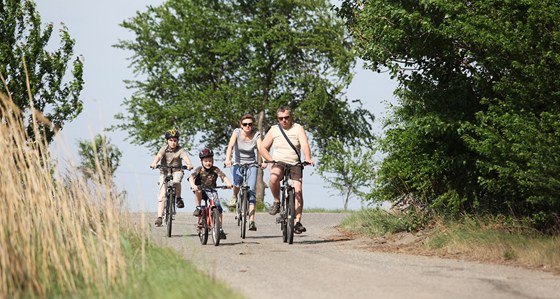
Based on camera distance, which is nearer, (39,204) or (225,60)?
(39,204)

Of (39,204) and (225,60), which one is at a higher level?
(225,60)

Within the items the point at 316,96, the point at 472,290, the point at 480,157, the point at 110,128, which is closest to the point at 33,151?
the point at 472,290

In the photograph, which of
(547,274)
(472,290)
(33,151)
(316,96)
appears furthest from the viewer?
(316,96)

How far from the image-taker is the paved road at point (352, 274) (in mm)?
8844

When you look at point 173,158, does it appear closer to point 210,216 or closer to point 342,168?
point 210,216

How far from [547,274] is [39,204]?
5.72m

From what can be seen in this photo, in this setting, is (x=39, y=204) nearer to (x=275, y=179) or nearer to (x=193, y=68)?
(x=275, y=179)

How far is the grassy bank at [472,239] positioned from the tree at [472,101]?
0.37 m

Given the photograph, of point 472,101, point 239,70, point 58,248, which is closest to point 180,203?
point 472,101

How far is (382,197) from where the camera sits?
16.6 m

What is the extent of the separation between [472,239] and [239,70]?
1141 inches

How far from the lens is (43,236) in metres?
9.15

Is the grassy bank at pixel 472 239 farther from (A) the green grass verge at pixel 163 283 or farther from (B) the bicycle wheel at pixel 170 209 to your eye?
(A) the green grass verge at pixel 163 283

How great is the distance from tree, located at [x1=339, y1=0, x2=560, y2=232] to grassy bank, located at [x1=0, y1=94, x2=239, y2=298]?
17.3 feet
